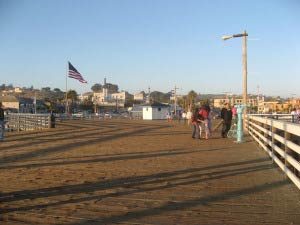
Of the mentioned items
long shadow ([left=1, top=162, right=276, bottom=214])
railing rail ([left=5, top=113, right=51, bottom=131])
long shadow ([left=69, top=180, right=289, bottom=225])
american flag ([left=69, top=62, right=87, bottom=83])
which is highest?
american flag ([left=69, top=62, right=87, bottom=83])

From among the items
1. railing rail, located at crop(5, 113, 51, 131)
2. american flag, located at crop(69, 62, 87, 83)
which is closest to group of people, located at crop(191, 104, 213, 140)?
railing rail, located at crop(5, 113, 51, 131)

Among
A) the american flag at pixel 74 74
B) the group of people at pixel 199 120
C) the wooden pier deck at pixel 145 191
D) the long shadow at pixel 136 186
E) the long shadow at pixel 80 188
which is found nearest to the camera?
the wooden pier deck at pixel 145 191

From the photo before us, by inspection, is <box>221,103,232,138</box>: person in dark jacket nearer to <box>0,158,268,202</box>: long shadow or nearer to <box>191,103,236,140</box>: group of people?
<box>191,103,236,140</box>: group of people

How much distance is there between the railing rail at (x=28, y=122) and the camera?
2928cm

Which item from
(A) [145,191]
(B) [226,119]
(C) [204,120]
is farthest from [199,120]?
(A) [145,191]

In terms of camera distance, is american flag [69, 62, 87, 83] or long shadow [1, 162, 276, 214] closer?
long shadow [1, 162, 276, 214]

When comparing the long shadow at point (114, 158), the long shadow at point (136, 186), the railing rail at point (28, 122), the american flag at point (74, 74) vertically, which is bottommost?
the long shadow at point (136, 186)

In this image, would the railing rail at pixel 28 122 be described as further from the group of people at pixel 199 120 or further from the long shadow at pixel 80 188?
the long shadow at pixel 80 188

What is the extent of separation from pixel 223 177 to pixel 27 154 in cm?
652

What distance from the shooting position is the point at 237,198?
620 centimetres

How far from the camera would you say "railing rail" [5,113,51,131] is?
29.3 meters

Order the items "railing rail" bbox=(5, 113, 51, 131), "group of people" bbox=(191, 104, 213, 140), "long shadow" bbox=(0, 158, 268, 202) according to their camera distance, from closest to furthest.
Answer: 1. "long shadow" bbox=(0, 158, 268, 202)
2. "group of people" bbox=(191, 104, 213, 140)
3. "railing rail" bbox=(5, 113, 51, 131)

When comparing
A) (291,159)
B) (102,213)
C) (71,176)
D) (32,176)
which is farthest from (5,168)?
(291,159)

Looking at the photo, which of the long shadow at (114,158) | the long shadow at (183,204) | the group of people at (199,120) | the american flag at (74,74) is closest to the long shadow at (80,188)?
the long shadow at (183,204)
